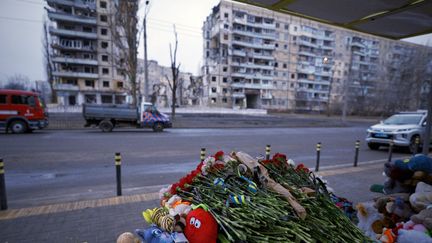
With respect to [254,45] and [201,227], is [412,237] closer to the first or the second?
[201,227]

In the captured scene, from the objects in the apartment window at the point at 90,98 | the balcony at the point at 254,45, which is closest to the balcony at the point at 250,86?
the balcony at the point at 254,45

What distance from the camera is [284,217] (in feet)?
→ 5.56

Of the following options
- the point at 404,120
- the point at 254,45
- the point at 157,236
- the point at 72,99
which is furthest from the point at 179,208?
the point at 254,45

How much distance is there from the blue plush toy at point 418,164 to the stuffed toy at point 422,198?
37 cm

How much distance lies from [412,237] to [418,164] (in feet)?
4.78

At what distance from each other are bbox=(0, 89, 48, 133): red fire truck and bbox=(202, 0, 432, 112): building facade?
Result: 4320cm

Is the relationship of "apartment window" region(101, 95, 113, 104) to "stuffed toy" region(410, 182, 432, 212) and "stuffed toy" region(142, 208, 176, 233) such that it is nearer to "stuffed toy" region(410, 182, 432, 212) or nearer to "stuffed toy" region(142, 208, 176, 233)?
"stuffed toy" region(142, 208, 176, 233)

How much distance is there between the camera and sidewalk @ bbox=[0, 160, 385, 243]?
3041 millimetres

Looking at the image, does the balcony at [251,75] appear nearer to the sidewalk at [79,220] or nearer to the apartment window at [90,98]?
the apartment window at [90,98]

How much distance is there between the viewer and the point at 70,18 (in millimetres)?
40594

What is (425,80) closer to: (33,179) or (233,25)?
(233,25)

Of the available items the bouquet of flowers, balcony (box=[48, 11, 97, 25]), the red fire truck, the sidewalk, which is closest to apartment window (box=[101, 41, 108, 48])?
balcony (box=[48, 11, 97, 25])

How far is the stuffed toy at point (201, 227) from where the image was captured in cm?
156

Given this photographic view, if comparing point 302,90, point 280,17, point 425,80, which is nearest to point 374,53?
point 302,90
